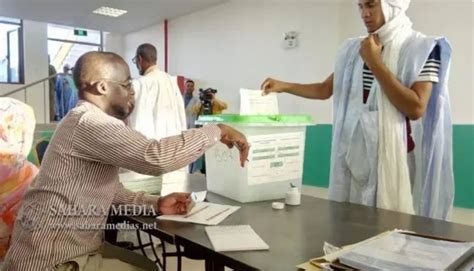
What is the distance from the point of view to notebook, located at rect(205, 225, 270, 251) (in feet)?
2.98

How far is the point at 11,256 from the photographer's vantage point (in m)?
1.14

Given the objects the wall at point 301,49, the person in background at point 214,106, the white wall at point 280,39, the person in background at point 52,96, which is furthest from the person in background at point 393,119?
the person in background at point 52,96

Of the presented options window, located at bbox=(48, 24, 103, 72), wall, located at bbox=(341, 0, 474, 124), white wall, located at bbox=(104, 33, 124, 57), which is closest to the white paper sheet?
wall, located at bbox=(341, 0, 474, 124)

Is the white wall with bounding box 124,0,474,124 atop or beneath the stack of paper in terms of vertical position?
atop

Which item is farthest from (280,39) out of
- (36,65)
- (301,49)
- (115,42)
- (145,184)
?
(36,65)

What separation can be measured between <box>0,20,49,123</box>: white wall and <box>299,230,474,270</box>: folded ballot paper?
863cm

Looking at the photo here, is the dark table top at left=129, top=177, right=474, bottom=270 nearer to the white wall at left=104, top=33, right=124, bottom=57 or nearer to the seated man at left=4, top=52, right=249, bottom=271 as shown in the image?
the seated man at left=4, top=52, right=249, bottom=271

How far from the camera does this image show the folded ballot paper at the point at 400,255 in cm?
71

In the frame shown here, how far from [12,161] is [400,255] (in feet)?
4.72

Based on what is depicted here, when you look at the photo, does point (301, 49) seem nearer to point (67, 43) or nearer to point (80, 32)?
point (80, 32)

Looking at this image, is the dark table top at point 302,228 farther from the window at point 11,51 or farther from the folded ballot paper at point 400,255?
the window at point 11,51

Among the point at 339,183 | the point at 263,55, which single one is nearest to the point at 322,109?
the point at 263,55

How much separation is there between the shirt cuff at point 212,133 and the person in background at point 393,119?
0.39 meters

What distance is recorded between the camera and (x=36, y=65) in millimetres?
8516
